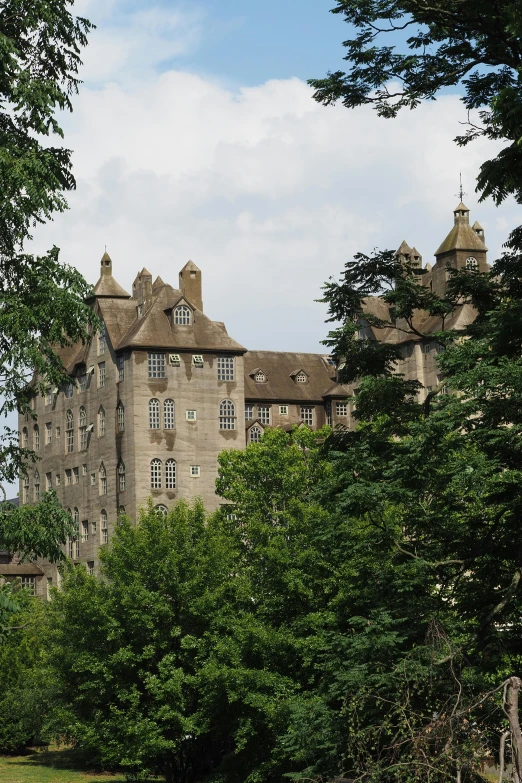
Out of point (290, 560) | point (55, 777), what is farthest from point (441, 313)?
point (55, 777)

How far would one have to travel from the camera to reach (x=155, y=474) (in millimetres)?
106812

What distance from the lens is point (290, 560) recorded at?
5122 centimetres

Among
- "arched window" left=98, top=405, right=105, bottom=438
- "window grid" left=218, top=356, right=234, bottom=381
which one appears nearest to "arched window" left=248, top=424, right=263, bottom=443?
"window grid" left=218, top=356, right=234, bottom=381

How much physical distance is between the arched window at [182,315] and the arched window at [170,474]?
11.9 metres

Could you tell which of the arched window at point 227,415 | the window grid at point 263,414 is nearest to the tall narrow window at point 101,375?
the arched window at point 227,415

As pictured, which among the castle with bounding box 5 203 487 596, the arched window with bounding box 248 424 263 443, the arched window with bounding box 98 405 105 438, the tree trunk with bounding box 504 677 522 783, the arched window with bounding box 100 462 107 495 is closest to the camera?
the tree trunk with bounding box 504 677 522 783

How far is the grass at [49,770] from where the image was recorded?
64.4 meters

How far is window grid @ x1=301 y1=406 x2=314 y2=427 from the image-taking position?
12144 centimetres

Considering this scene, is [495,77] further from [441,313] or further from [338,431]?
[338,431]

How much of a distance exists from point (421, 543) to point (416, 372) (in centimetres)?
7594

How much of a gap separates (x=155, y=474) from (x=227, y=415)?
8.64 metres

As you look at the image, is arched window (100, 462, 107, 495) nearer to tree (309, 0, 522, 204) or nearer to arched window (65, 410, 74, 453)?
arched window (65, 410, 74, 453)

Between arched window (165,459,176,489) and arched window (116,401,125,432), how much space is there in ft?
15.4

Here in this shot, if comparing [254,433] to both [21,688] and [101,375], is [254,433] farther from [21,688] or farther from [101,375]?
[21,688]
